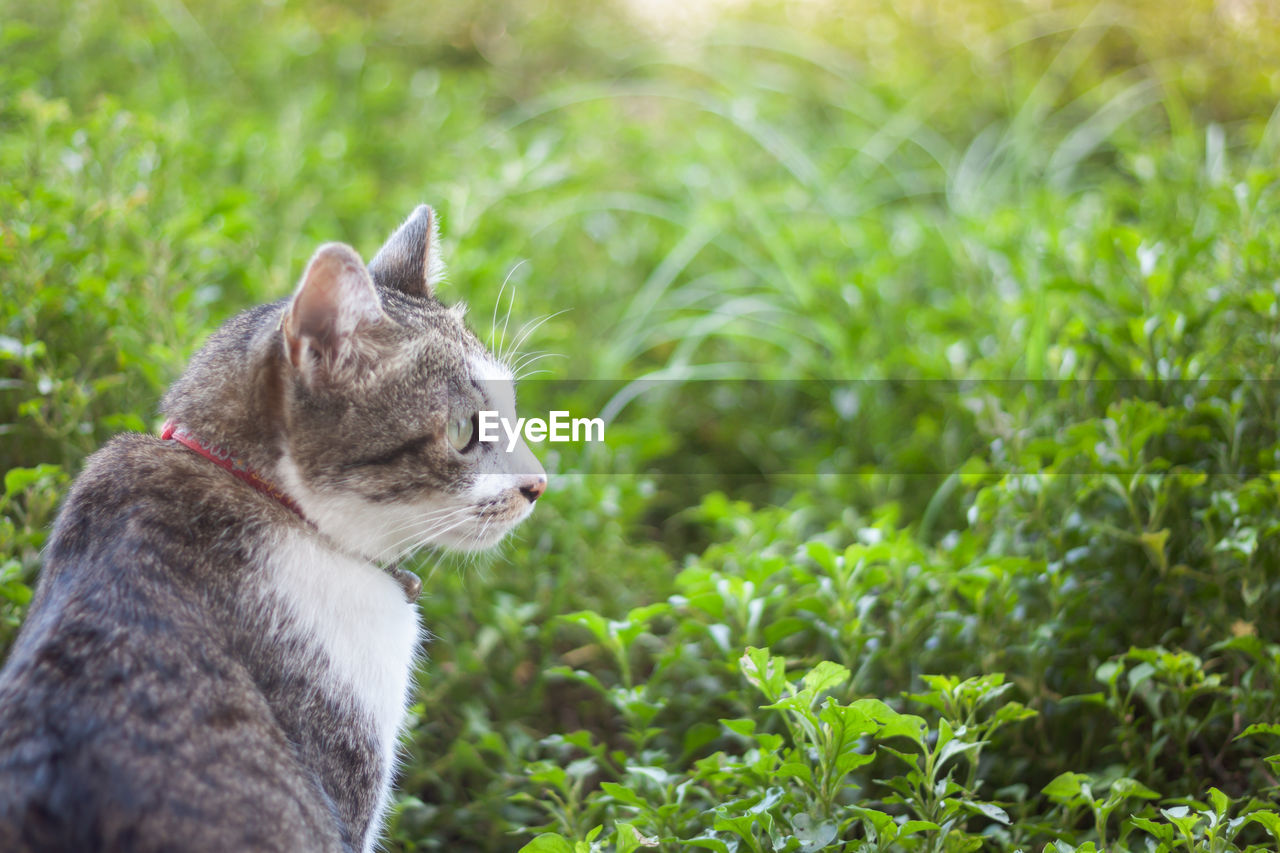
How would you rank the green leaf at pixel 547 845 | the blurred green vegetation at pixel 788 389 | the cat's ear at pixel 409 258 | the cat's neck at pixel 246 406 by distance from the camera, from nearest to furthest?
the green leaf at pixel 547 845, the cat's neck at pixel 246 406, the blurred green vegetation at pixel 788 389, the cat's ear at pixel 409 258

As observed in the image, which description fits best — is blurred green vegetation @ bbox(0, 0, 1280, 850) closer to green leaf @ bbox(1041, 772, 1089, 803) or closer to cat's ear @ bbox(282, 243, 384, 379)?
green leaf @ bbox(1041, 772, 1089, 803)

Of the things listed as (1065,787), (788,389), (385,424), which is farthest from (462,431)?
(788,389)

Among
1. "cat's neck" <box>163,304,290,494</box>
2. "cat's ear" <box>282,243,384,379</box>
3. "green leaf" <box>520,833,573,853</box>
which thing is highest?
"cat's ear" <box>282,243,384,379</box>

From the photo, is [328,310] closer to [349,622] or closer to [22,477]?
[349,622]

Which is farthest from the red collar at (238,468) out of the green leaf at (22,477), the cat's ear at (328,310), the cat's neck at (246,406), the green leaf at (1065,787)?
the green leaf at (1065,787)

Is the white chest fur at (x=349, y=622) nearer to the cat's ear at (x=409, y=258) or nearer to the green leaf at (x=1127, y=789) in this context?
the cat's ear at (x=409, y=258)

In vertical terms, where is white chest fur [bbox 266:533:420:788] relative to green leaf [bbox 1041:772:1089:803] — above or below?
above

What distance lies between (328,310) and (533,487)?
Result: 1.63ft

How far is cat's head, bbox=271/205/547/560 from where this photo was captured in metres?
1.49

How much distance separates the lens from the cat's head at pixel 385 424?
4.90ft

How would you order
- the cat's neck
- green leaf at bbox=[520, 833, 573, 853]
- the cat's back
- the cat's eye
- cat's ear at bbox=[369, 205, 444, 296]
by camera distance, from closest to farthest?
the cat's back < green leaf at bbox=[520, 833, 573, 853] < the cat's neck < the cat's eye < cat's ear at bbox=[369, 205, 444, 296]

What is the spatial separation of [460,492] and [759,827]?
752 mm

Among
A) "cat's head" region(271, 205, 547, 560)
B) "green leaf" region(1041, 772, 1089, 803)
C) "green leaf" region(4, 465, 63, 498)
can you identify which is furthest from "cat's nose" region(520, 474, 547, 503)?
"green leaf" region(1041, 772, 1089, 803)

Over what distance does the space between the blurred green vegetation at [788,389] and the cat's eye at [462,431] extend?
43 cm
